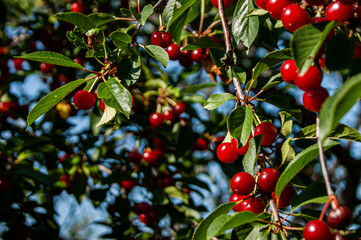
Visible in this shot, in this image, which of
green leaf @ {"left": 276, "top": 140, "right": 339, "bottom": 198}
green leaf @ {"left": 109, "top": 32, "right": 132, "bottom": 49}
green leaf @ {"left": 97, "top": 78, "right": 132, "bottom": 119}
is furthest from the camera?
green leaf @ {"left": 109, "top": 32, "right": 132, "bottom": 49}

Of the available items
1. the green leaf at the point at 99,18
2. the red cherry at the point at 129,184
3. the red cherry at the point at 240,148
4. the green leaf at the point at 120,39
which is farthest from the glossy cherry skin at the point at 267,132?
the red cherry at the point at 129,184

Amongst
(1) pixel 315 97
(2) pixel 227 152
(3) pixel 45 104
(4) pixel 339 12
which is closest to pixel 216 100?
(2) pixel 227 152

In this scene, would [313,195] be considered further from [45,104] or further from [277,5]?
[45,104]

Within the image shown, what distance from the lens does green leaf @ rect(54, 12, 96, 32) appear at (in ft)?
4.86

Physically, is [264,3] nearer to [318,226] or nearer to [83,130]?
[318,226]

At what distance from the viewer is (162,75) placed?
9.32ft

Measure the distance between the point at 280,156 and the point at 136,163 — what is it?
5.81 feet

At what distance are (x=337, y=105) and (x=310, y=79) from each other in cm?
19

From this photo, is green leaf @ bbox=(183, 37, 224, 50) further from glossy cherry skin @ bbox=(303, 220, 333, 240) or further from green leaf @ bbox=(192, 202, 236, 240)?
glossy cherry skin @ bbox=(303, 220, 333, 240)

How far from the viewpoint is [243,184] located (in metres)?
1.16

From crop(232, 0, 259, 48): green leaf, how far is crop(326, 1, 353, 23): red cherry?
2.02ft

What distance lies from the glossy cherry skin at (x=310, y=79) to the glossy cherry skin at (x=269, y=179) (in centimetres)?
35

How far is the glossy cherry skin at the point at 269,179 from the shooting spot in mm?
1146

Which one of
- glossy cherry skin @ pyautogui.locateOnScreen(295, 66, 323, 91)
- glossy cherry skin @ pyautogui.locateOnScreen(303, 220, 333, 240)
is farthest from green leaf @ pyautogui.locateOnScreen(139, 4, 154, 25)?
glossy cherry skin @ pyautogui.locateOnScreen(303, 220, 333, 240)
